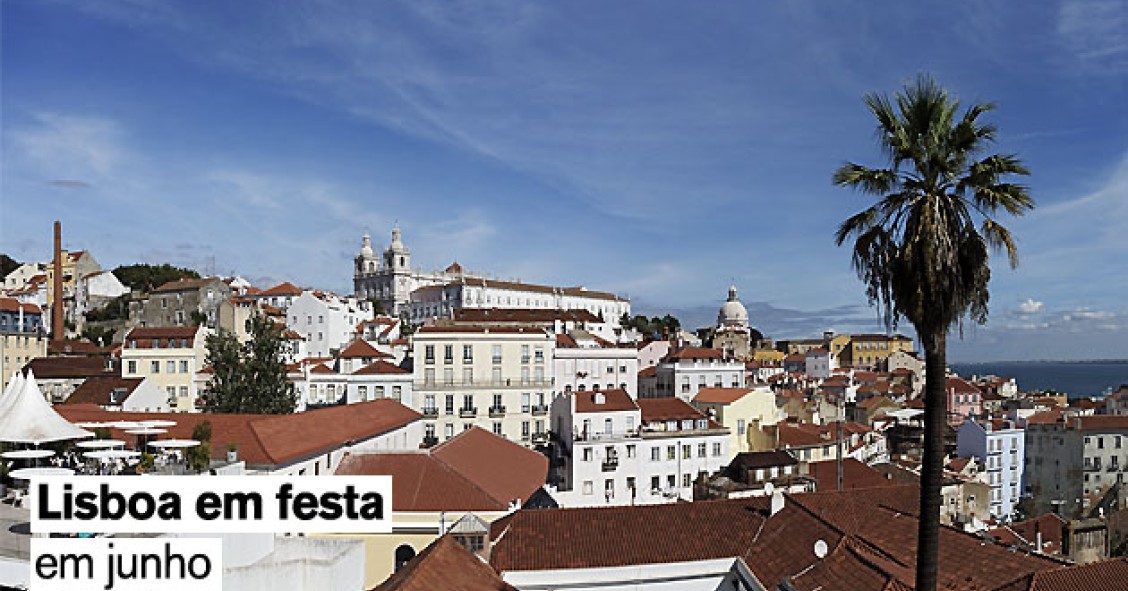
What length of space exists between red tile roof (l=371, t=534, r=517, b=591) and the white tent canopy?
7.16 m

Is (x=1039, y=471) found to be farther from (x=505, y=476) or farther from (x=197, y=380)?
(x=197, y=380)

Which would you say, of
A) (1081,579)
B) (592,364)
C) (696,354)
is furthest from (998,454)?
(1081,579)

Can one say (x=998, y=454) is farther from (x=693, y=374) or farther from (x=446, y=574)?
(x=446, y=574)

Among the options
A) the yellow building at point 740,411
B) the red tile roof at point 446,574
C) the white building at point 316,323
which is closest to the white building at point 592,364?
the yellow building at point 740,411

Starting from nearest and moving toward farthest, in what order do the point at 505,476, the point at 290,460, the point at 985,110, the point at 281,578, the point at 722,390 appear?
the point at 985,110 → the point at 281,578 → the point at 290,460 → the point at 505,476 → the point at 722,390

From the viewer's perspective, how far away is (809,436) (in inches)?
2237

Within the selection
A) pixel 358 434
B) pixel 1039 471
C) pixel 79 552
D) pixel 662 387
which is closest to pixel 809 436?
pixel 662 387

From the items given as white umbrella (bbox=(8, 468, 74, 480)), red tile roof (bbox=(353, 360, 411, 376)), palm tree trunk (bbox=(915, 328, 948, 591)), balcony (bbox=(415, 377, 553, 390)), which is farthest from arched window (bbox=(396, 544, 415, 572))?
red tile roof (bbox=(353, 360, 411, 376))

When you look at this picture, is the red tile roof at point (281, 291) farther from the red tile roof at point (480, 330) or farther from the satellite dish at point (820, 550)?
the satellite dish at point (820, 550)

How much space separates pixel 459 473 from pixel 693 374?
46370 mm

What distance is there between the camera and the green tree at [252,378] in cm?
4503

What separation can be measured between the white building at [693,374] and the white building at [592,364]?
151 inches

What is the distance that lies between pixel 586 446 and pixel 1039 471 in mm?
49126

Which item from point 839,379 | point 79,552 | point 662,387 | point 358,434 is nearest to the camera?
point 79,552
